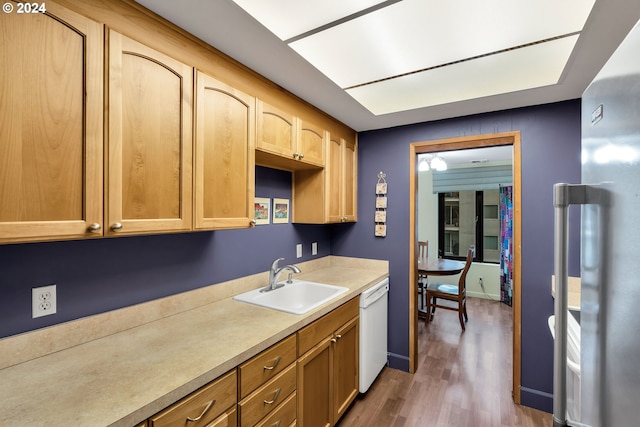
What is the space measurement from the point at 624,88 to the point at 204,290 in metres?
1.88

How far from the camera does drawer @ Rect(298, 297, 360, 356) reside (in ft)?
5.19

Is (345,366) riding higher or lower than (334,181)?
lower

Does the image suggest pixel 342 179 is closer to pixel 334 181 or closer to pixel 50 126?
pixel 334 181

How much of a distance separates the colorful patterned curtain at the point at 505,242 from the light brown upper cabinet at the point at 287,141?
3757mm

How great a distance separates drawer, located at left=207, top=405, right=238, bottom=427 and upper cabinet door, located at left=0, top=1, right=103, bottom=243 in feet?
2.70

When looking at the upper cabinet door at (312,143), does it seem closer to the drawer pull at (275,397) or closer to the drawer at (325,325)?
the drawer at (325,325)

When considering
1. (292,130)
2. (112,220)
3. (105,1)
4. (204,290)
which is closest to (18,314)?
(112,220)

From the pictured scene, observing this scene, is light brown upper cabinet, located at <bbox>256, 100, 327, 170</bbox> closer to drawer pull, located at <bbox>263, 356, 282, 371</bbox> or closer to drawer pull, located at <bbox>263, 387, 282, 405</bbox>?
drawer pull, located at <bbox>263, 356, 282, 371</bbox>

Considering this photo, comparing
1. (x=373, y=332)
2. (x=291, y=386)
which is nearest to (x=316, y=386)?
(x=291, y=386)

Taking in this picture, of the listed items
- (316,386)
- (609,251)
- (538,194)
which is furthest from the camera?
(538,194)

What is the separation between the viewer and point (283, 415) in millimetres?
1435

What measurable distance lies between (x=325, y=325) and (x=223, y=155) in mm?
1152

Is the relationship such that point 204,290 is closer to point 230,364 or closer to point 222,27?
point 230,364

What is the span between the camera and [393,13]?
1367 millimetres
